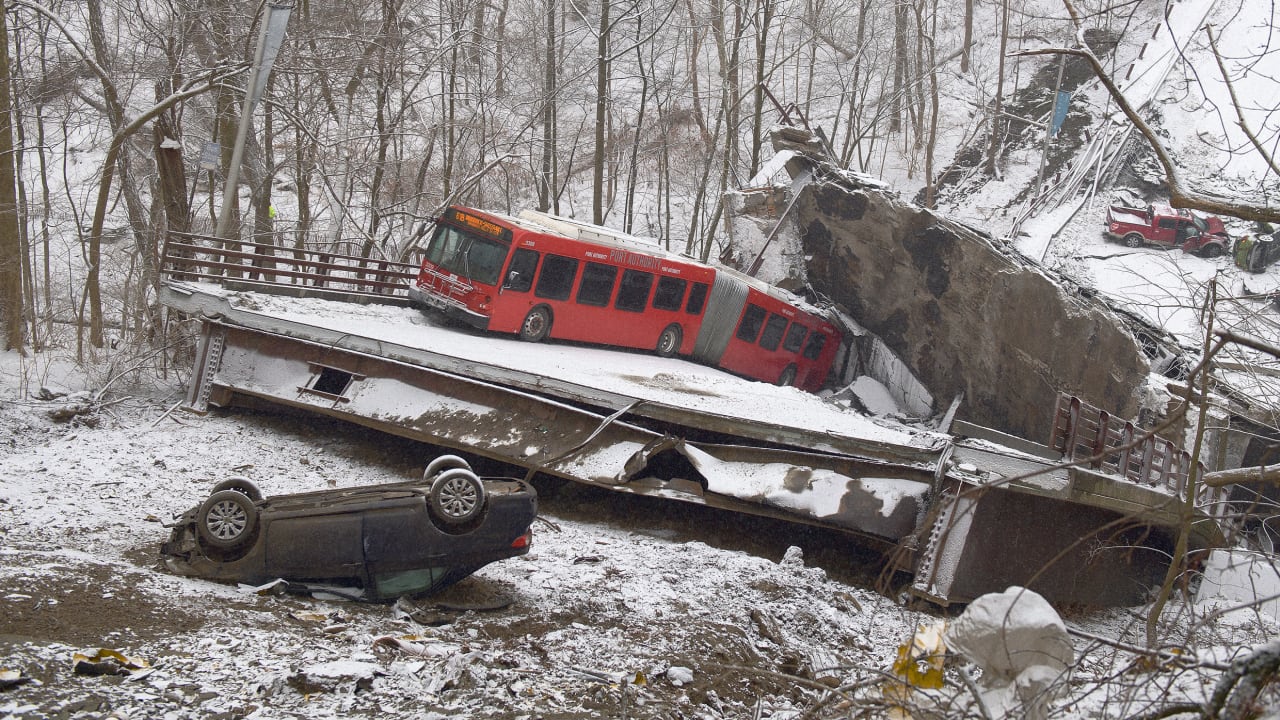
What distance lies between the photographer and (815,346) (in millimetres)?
22078

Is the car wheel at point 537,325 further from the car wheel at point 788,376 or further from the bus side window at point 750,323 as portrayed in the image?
the car wheel at point 788,376

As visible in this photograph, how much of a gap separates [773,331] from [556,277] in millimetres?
6227

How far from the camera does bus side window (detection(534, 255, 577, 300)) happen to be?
16125 millimetres

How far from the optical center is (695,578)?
27.6 feet

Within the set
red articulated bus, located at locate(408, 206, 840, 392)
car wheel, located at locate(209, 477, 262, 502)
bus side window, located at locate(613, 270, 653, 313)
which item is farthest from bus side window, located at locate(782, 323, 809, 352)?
car wheel, located at locate(209, 477, 262, 502)

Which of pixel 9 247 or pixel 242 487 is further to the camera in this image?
pixel 9 247

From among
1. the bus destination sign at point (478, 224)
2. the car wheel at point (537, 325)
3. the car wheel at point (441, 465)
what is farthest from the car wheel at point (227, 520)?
the car wheel at point (537, 325)

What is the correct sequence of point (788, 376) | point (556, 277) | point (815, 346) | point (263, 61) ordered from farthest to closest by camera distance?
point (815, 346) < point (788, 376) < point (556, 277) < point (263, 61)

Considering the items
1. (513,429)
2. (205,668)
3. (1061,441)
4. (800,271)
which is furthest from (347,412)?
(800,271)

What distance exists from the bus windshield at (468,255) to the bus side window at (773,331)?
279 inches

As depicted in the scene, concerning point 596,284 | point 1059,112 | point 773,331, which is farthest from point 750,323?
point 1059,112

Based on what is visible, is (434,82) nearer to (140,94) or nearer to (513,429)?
(140,94)

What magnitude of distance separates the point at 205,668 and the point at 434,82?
43775 millimetres

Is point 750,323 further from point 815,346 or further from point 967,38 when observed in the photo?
point 967,38
